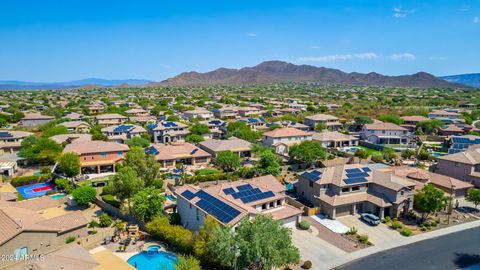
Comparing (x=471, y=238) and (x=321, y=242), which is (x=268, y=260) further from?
(x=471, y=238)

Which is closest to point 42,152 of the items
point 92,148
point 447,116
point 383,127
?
point 92,148

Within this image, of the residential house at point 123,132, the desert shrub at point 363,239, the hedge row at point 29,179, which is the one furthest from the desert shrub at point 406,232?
the residential house at point 123,132

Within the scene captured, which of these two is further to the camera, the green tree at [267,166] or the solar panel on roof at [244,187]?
the green tree at [267,166]

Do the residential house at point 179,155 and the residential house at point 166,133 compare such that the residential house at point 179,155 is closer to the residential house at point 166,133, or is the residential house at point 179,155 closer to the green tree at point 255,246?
the residential house at point 166,133

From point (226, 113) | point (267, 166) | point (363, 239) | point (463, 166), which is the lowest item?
point (363, 239)

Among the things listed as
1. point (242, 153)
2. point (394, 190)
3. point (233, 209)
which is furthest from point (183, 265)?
point (242, 153)

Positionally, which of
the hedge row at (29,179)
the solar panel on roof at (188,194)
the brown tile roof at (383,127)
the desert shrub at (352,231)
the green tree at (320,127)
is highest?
the brown tile roof at (383,127)

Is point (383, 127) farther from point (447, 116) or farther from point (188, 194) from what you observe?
point (188, 194)
